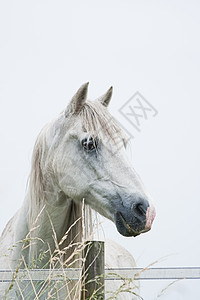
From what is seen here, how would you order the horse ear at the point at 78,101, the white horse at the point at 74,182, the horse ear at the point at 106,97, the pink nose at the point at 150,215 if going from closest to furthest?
the pink nose at the point at 150,215 → the white horse at the point at 74,182 → the horse ear at the point at 78,101 → the horse ear at the point at 106,97

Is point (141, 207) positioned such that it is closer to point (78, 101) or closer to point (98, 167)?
point (98, 167)

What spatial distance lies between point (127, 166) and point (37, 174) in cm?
74

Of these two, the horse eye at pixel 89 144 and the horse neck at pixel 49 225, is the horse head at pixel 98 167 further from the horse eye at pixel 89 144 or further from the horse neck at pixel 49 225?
the horse neck at pixel 49 225

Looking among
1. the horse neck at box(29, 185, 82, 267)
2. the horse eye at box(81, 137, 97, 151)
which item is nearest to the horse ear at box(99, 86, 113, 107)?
the horse eye at box(81, 137, 97, 151)

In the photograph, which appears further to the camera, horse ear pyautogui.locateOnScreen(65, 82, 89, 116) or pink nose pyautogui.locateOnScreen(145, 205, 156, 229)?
horse ear pyautogui.locateOnScreen(65, 82, 89, 116)

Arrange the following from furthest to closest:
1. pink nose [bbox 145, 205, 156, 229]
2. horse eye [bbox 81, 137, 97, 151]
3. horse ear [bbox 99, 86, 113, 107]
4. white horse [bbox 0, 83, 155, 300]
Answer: horse ear [bbox 99, 86, 113, 107], horse eye [bbox 81, 137, 97, 151], white horse [bbox 0, 83, 155, 300], pink nose [bbox 145, 205, 156, 229]

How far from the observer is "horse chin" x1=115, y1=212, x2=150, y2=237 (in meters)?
2.67

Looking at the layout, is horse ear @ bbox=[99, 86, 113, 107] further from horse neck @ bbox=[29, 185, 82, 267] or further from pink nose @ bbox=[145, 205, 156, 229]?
pink nose @ bbox=[145, 205, 156, 229]

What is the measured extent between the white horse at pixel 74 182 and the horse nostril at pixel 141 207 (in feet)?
0.04

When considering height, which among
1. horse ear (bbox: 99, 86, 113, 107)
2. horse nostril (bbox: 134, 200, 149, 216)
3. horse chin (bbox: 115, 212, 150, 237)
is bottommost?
horse chin (bbox: 115, 212, 150, 237)

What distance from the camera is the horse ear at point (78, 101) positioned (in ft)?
10.4

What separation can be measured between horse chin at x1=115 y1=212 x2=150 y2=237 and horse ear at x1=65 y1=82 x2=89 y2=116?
88 centimetres

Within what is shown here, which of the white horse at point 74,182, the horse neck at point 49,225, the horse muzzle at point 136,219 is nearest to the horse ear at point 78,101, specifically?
the white horse at point 74,182

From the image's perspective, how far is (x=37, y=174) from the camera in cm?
317
